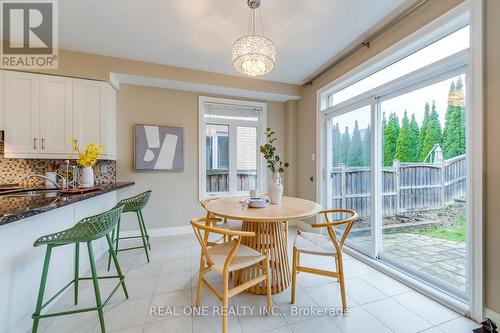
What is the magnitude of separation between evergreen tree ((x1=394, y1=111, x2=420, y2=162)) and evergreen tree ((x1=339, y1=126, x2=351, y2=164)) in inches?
28.8

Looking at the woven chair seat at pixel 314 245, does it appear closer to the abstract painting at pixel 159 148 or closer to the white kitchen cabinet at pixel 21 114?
the abstract painting at pixel 159 148

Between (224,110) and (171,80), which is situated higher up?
(171,80)

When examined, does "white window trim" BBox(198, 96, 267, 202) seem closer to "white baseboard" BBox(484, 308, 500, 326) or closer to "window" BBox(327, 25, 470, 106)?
"window" BBox(327, 25, 470, 106)

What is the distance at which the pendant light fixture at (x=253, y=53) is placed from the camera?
1883 millimetres

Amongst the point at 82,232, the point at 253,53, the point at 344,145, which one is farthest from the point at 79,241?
the point at 344,145

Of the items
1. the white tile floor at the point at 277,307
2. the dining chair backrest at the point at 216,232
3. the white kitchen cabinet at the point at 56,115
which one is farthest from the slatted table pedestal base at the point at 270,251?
the white kitchen cabinet at the point at 56,115

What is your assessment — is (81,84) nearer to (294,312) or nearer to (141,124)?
(141,124)

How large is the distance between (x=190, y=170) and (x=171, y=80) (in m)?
1.52

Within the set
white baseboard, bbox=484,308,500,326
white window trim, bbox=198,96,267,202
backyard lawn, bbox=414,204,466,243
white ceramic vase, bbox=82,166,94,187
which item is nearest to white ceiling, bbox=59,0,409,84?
white window trim, bbox=198,96,267,202

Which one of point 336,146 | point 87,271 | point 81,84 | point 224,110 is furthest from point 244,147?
point 87,271

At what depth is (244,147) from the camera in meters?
4.11

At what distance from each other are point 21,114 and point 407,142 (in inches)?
187

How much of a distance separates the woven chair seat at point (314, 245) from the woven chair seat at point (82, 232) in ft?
5.12

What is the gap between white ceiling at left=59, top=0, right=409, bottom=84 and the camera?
6.75ft
